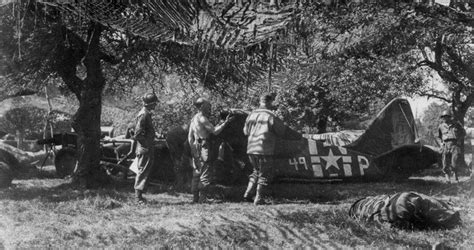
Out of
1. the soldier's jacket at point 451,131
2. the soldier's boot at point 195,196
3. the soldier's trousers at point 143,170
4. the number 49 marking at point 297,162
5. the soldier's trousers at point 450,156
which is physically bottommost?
the soldier's boot at point 195,196

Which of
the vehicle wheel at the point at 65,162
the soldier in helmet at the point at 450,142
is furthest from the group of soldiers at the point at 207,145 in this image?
the soldier in helmet at the point at 450,142

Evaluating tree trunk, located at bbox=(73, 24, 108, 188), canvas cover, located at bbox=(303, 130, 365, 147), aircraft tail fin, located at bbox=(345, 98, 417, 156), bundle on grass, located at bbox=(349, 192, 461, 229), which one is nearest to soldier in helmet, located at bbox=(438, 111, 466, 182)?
aircraft tail fin, located at bbox=(345, 98, 417, 156)

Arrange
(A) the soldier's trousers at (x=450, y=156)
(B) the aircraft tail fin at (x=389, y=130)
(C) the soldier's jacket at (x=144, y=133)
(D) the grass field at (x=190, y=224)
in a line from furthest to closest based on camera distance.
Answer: (A) the soldier's trousers at (x=450, y=156)
(B) the aircraft tail fin at (x=389, y=130)
(C) the soldier's jacket at (x=144, y=133)
(D) the grass field at (x=190, y=224)

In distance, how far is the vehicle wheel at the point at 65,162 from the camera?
1162 centimetres

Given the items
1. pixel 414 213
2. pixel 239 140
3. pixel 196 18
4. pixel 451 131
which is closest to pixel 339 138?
pixel 239 140

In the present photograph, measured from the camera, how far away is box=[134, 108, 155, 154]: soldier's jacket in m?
7.83

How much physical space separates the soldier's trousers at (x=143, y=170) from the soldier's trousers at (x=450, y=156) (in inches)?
308

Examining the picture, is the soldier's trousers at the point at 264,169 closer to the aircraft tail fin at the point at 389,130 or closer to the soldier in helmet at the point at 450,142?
the aircraft tail fin at the point at 389,130

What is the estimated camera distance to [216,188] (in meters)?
9.03

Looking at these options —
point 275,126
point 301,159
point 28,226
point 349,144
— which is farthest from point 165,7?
point 349,144

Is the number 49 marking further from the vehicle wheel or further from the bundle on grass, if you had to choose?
the vehicle wheel

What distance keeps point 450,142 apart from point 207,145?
6988 mm

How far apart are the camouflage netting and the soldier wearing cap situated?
3.85m

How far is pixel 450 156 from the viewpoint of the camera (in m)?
11.6
